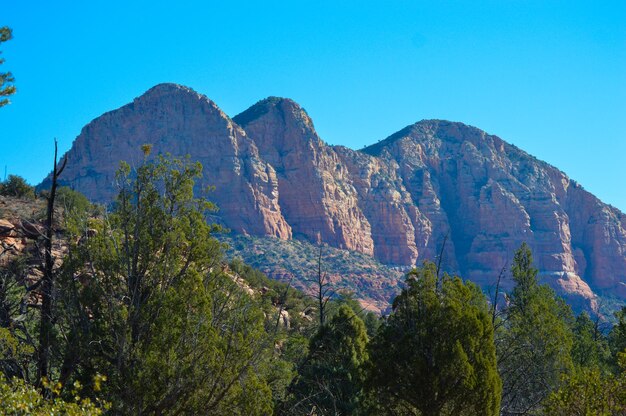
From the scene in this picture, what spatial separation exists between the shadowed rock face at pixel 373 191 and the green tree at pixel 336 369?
12209 centimetres

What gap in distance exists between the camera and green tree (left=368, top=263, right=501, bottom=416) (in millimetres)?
14727

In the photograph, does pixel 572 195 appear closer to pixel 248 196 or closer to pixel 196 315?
pixel 248 196

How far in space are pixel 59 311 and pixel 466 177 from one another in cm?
17861

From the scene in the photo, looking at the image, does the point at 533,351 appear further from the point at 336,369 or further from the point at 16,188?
the point at 16,188

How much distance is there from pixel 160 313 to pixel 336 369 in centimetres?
989

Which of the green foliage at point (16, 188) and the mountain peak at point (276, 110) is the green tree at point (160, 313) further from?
the mountain peak at point (276, 110)

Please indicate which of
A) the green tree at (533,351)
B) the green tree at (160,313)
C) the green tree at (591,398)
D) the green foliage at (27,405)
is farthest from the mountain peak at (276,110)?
the green foliage at (27,405)

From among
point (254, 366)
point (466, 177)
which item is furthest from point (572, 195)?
point (254, 366)

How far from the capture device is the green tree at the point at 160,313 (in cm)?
1157

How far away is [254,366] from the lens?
12.7m

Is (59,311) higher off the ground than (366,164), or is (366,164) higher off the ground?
(366,164)

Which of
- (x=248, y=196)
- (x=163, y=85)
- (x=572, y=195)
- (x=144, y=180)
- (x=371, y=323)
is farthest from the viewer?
(x=572, y=195)

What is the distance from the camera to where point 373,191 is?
172125mm

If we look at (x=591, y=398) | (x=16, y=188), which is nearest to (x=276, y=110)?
(x=16, y=188)
